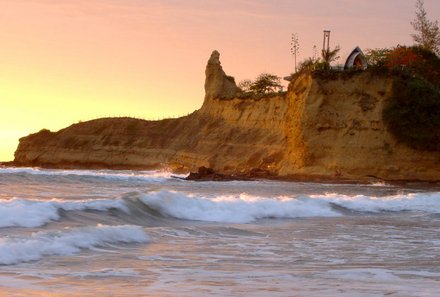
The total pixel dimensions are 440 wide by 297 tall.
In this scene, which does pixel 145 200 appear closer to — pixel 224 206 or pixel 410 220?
pixel 224 206

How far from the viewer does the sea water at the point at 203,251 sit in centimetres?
861

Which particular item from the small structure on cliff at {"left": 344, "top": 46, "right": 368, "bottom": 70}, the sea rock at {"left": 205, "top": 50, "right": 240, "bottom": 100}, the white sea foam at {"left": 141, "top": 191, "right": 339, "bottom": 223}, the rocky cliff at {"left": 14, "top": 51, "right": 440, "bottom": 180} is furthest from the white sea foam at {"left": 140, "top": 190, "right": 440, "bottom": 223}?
the sea rock at {"left": 205, "top": 50, "right": 240, "bottom": 100}

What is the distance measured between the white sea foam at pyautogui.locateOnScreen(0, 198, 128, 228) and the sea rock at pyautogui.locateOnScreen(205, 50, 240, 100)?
4198 cm

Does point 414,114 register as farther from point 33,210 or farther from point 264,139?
point 33,210

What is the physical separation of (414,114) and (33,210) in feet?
96.3

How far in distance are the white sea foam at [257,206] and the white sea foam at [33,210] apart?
1839 millimetres

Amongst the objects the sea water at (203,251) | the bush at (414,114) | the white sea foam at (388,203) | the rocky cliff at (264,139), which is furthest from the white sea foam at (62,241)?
the bush at (414,114)

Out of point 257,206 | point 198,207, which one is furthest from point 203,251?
point 257,206

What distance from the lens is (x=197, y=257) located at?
1091 cm

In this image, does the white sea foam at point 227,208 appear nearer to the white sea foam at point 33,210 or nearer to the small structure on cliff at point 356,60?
the white sea foam at point 33,210

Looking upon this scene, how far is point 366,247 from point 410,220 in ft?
21.2

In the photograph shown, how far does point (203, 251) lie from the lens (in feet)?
38.0

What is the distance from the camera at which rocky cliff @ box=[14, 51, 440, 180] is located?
4000 centimetres

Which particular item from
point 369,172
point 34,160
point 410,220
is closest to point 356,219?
point 410,220
